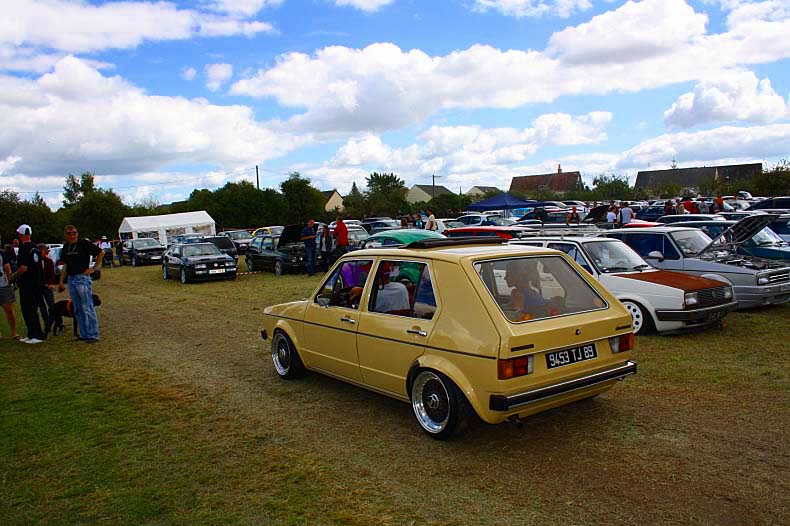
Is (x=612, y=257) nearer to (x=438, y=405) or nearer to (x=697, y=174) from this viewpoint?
(x=438, y=405)

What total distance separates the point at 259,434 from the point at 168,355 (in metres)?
4.17

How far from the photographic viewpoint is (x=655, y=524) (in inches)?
146

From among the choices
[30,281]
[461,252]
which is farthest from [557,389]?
[30,281]

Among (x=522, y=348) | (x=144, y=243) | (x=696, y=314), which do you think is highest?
(x=144, y=243)

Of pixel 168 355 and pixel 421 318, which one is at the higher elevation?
pixel 421 318

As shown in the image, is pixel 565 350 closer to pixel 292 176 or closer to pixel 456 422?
pixel 456 422

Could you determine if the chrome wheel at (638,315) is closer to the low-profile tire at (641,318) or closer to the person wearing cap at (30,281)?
the low-profile tire at (641,318)

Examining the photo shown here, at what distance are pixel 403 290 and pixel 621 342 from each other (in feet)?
6.44

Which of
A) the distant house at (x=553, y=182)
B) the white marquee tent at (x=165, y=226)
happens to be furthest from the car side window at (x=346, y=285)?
the distant house at (x=553, y=182)

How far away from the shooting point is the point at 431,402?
5168 mm

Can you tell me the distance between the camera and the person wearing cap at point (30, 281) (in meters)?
9.80

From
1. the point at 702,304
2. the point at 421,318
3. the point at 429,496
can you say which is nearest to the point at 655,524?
the point at 429,496

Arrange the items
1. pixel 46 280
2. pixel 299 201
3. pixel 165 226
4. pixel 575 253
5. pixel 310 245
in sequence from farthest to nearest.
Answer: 1. pixel 299 201
2. pixel 165 226
3. pixel 310 245
4. pixel 46 280
5. pixel 575 253

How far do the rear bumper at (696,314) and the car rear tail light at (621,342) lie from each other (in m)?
3.64
